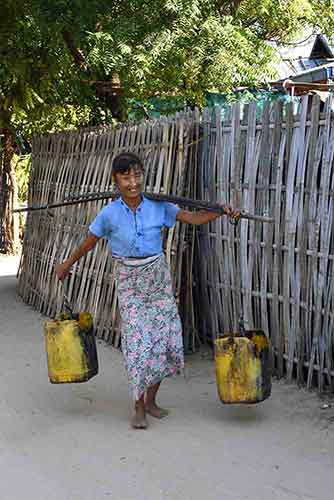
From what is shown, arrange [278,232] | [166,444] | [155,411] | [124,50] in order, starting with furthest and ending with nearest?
[124,50] → [278,232] → [155,411] → [166,444]

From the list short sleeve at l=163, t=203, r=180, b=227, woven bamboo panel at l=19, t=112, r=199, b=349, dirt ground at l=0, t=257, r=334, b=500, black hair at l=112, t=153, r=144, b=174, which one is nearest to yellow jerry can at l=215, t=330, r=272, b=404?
dirt ground at l=0, t=257, r=334, b=500

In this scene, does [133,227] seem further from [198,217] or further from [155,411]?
[155,411]

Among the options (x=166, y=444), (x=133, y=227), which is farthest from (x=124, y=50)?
(x=166, y=444)

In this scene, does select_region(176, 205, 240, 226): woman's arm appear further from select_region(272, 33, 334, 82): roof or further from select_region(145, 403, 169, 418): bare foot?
select_region(272, 33, 334, 82): roof

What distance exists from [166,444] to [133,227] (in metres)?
1.24

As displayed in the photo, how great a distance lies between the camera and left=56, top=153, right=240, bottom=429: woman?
162 inches

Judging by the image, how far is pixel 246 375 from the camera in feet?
13.0

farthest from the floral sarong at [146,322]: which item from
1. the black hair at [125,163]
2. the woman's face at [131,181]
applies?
the black hair at [125,163]

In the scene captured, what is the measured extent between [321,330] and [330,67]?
413 inches

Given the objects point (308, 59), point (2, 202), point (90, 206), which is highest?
point (308, 59)

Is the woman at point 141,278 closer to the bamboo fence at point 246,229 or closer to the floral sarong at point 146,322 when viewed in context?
the floral sarong at point 146,322

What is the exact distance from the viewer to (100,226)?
4180mm

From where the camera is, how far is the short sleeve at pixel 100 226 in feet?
13.7

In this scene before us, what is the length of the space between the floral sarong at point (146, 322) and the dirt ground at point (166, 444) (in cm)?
33
